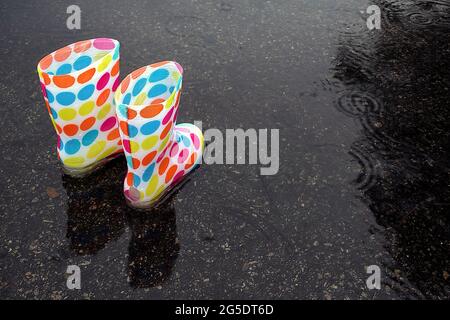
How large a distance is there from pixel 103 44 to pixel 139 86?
0.30 metres

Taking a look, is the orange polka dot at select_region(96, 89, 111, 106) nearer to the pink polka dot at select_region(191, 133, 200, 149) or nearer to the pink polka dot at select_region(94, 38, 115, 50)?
the pink polka dot at select_region(94, 38, 115, 50)

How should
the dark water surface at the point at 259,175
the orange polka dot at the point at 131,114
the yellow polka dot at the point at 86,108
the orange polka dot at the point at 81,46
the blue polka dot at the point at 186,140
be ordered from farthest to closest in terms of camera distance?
1. the blue polka dot at the point at 186,140
2. the orange polka dot at the point at 81,46
3. the yellow polka dot at the point at 86,108
4. the dark water surface at the point at 259,175
5. the orange polka dot at the point at 131,114

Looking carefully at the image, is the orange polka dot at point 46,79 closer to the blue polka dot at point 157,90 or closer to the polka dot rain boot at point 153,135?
the polka dot rain boot at point 153,135

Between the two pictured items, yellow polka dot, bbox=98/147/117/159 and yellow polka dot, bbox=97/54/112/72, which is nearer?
yellow polka dot, bbox=97/54/112/72

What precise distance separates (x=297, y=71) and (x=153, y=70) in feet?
3.83

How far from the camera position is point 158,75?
1975 mm

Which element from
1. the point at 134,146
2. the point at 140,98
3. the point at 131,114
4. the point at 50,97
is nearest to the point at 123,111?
the point at 131,114

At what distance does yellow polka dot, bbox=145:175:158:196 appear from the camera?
76.8 inches

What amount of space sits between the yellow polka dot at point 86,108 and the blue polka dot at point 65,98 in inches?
2.2

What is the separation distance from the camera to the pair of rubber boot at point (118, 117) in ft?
5.91

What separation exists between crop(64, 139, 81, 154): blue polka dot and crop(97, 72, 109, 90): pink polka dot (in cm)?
26

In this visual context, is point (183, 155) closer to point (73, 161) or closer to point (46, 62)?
point (73, 161)

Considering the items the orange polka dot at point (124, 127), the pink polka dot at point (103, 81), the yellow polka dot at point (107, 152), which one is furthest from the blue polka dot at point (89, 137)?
the orange polka dot at point (124, 127)

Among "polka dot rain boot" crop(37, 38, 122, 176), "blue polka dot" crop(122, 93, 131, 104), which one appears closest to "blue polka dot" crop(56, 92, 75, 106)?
"polka dot rain boot" crop(37, 38, 122, 176)
